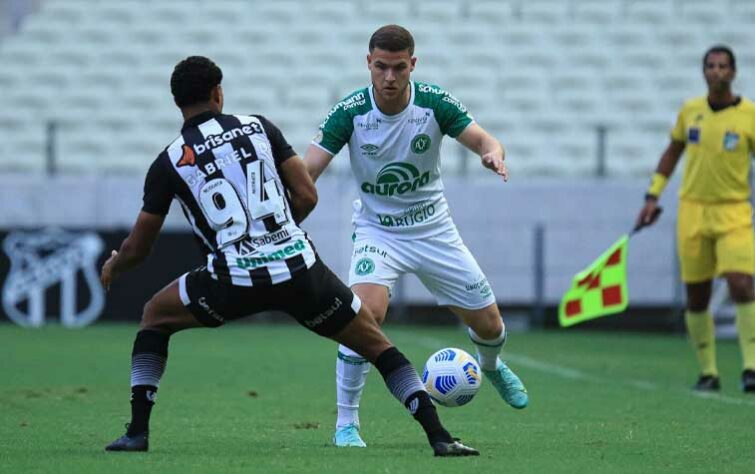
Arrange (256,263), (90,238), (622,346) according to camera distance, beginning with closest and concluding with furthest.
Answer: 1. (256,263)
2. (622,346)
3. (90,238)

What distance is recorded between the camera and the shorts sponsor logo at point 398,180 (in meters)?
8.13

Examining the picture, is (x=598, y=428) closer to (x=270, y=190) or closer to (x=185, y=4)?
(x=270, y=190)

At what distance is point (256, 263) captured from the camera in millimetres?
6680

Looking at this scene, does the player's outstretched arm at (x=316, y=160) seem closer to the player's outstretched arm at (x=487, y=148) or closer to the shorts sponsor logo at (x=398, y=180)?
the shorts sponsor logo at (x=398, y=180)

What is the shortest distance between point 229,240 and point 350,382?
1398mm

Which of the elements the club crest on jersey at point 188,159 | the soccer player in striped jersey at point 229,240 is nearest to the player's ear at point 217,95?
the soccer player in striped jersey at point 229,240

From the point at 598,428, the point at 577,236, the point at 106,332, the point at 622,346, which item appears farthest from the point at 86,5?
the point at 598,428

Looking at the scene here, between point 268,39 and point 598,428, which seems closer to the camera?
point 598,428

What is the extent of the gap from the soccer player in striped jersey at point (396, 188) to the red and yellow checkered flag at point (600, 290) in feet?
10.6

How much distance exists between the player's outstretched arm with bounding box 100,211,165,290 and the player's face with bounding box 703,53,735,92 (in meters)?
5.58

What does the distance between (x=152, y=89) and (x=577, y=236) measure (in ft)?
21.3

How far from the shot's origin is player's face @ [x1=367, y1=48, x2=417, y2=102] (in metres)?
7.77

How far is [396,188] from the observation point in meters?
8.20

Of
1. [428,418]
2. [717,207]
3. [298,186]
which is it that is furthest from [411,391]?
[717,207]
